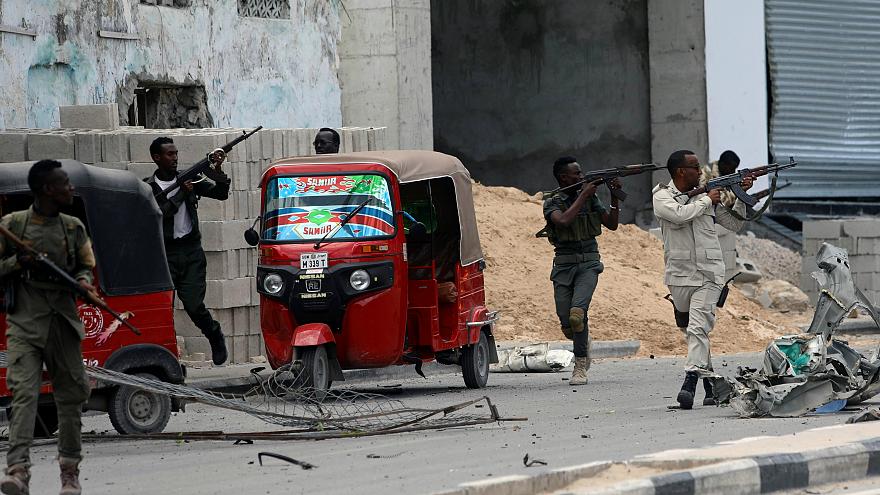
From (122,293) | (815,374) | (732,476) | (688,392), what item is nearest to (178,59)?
(122,293)

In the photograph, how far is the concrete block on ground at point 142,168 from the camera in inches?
561

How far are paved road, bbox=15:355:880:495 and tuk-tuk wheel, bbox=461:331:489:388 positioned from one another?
2.09 feet

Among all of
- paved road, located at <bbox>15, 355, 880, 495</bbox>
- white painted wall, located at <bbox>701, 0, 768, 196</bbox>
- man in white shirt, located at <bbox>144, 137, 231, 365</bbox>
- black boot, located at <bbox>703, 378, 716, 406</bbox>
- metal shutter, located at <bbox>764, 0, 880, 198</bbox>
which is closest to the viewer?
paved road, located at <bbox>15, 355, 880, 495</bbox>

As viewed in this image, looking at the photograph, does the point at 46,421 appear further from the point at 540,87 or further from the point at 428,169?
the point at 540,87

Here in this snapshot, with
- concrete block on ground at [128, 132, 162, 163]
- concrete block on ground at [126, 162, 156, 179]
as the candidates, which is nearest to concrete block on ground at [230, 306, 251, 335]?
concrete block on ground at [126, 162, 156, 179]

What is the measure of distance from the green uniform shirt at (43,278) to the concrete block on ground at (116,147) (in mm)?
6197

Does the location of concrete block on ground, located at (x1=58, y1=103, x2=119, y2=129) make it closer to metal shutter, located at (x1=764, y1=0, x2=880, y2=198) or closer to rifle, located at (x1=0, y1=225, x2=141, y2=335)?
rifle, located at (x1=0, y1=225, x2=141, y2=335)

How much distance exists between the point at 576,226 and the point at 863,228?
9252mm

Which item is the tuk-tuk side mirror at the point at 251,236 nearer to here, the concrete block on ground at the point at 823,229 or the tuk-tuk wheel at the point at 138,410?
the tuk-tuk wheel at the point at 138,410

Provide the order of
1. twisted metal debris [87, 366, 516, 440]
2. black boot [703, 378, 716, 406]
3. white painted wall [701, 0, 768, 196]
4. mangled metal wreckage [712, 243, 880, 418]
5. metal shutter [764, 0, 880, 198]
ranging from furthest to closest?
metal shutter [764, 0, 880, 198] → white painted wall [701, 0, 768, 196] → black boot [703, 378, 716, 406] → mangled metal wreckage [712, 243, 880, 418] → twisted metal debris [87, 366, 516, 440]

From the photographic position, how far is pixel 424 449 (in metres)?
9.32

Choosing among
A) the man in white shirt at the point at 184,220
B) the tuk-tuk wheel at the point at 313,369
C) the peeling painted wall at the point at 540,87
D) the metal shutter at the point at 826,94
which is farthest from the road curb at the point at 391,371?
the metal shutter at the point at 826,94

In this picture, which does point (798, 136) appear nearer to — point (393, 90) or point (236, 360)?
point (393, 90)

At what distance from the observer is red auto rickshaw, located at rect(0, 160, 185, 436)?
34.1 feet
